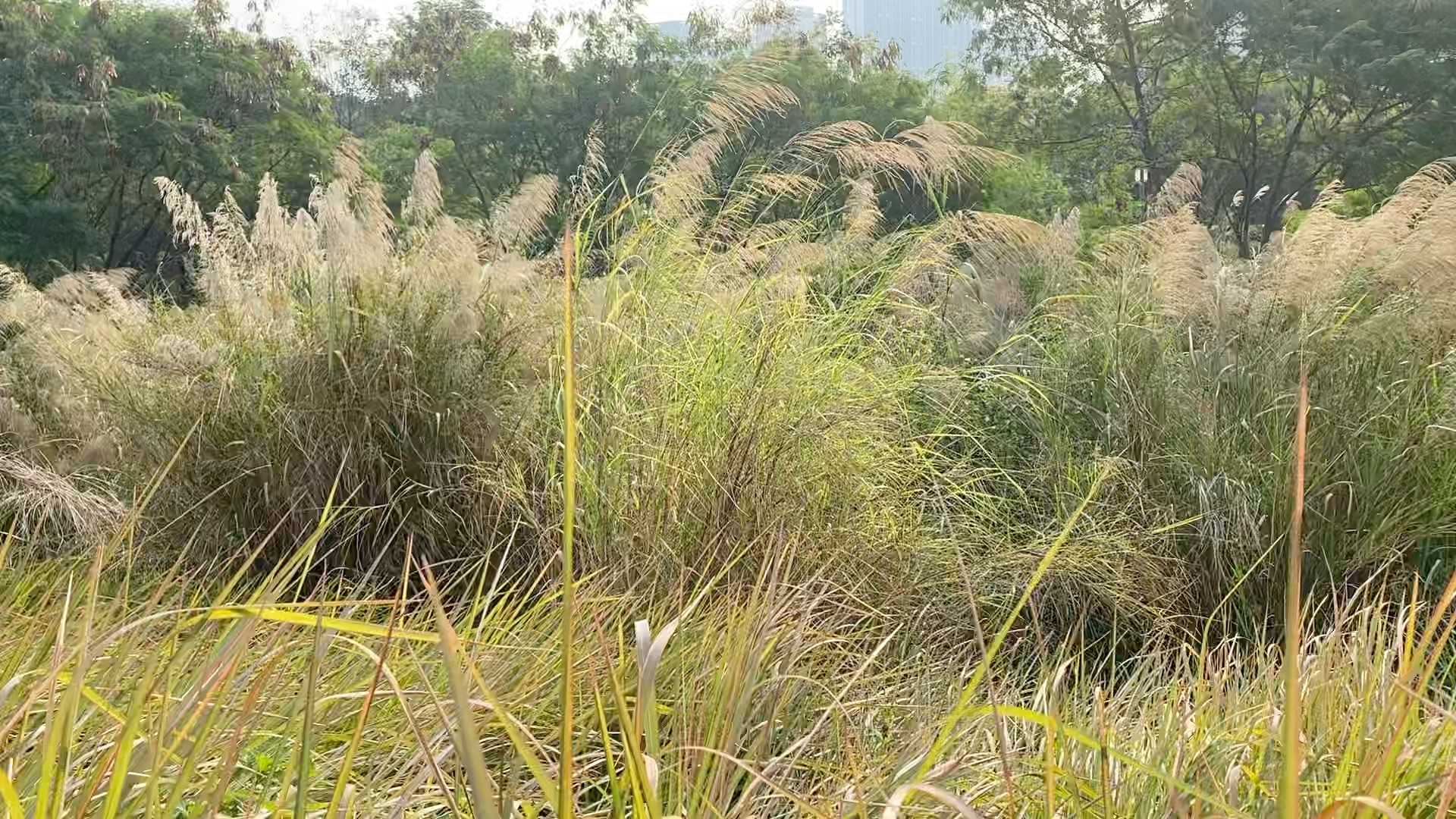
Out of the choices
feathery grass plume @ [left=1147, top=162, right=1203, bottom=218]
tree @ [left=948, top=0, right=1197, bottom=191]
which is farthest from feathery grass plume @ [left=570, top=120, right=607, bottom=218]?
tree @ [left=948, top=0, right=1197, bottom=191]

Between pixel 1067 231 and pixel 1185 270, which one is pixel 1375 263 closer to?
pixel 1185 270

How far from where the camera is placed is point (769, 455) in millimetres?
3158

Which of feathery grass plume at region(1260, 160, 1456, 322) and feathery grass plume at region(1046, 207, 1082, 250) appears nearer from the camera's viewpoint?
feathery grass plume at region(1260, 160, 1456, 322)

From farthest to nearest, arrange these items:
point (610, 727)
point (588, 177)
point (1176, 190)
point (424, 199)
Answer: point (1176, 190) → point (424, 199) → point (588, 177) → point (610, 727)

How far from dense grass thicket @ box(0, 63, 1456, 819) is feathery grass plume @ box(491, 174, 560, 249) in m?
0.02

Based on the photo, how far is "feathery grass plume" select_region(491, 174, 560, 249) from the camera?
14.9 ft

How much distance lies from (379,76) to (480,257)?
27507 millimetres

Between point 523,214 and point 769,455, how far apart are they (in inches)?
75.1

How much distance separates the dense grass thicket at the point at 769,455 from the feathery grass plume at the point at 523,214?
2cm

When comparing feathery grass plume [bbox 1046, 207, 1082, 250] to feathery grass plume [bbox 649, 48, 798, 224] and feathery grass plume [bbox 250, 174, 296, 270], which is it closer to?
feathery grass plume [bbox 649, 48, 798, 224]

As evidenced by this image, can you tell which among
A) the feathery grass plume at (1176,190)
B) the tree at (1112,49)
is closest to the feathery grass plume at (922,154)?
the feathery grass plume at (1176,190)

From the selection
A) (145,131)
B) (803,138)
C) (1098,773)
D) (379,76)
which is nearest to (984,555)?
(803,138)

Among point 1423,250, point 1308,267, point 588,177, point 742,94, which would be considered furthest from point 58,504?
point 1423,250

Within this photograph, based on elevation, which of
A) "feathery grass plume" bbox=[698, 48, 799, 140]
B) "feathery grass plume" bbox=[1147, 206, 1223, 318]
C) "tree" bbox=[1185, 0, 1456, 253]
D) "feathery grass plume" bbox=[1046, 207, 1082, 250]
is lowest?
"feathery grass plume" bbox=[1147, 206, 1223, 318]
